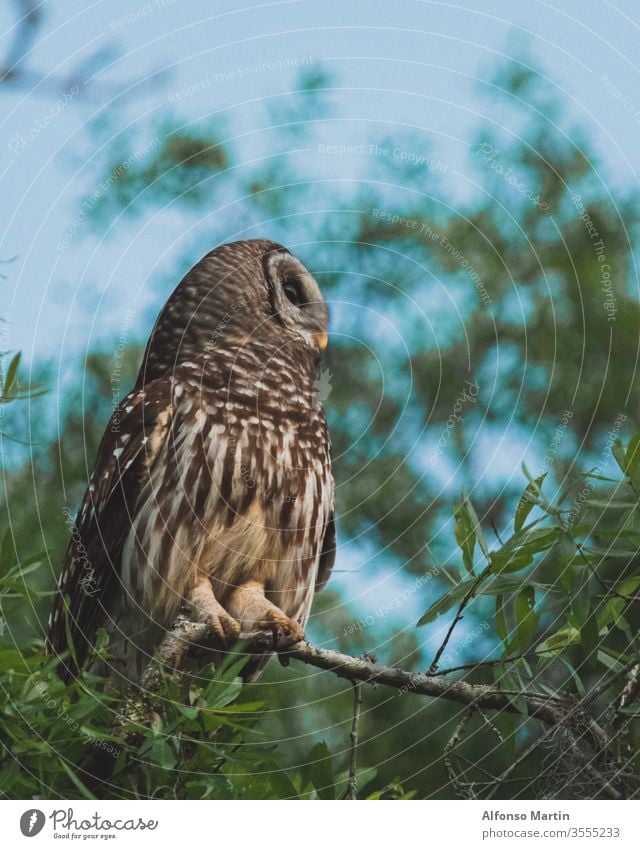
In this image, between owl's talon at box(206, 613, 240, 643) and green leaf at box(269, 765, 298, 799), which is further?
owl's talon at box(206, 613, 240, 643)

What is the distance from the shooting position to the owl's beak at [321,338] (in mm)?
2506

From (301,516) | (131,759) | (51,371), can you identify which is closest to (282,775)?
(131,759)

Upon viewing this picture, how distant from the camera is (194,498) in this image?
85.0 inches

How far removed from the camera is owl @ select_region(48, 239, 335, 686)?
2160 millimetres

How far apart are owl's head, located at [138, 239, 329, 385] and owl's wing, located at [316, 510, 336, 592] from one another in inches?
15.1

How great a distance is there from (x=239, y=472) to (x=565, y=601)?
2.19ft

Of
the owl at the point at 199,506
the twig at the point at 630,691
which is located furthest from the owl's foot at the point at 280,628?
the twig at the point at 630,691

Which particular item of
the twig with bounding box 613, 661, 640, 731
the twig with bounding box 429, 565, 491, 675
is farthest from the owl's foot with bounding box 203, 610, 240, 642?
the twig with bounding box 613, 661, 640, 731

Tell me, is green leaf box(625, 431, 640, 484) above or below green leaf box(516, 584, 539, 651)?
above

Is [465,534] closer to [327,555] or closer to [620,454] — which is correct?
[620,454]

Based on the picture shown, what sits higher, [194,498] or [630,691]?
[194,498]

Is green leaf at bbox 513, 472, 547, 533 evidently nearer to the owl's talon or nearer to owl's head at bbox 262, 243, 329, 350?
the owl's talon

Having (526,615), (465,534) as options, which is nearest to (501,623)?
(526,615)
